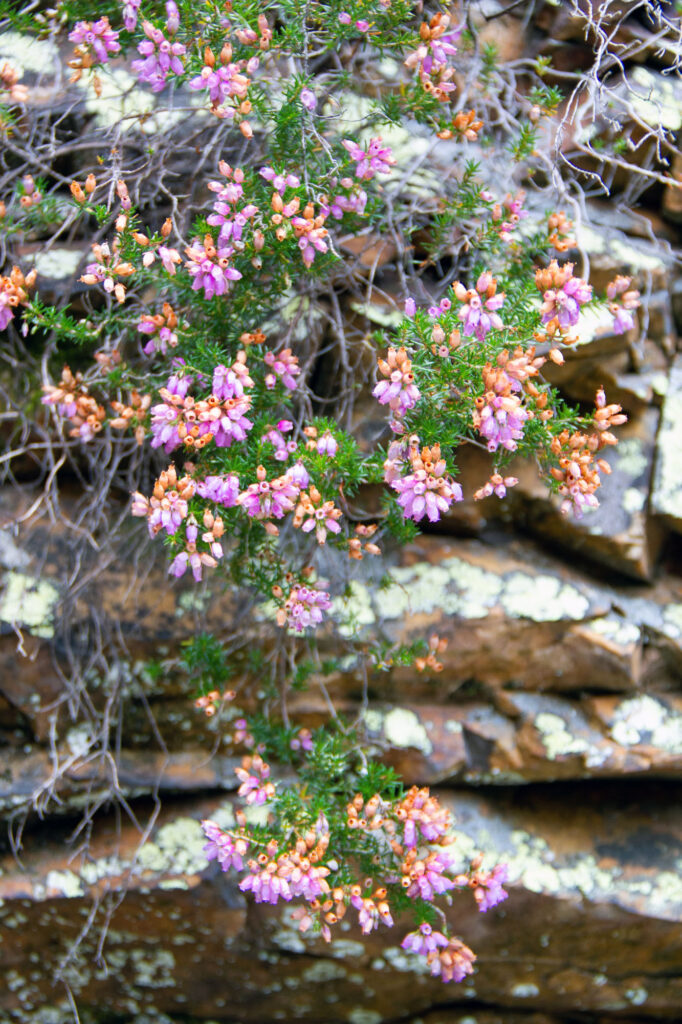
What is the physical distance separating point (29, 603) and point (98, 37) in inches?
74.9

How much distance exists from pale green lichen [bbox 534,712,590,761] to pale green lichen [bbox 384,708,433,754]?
419 mm

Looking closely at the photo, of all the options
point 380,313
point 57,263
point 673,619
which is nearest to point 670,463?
point 673,619

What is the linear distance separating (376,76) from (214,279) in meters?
1.47

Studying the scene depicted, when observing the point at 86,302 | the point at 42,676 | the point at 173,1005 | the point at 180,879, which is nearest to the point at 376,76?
the point at 86,302

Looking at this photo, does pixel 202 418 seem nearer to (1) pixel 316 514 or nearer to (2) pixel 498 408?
(1) pixel 316 514

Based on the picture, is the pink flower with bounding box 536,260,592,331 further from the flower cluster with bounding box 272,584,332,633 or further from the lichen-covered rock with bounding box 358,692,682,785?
the lichen-covered rock with bounding box 358,692,682,785

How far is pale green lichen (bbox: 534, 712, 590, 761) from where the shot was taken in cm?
292

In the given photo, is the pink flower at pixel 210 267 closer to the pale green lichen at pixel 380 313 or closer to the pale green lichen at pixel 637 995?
the pale green lichen at pixel 380 313

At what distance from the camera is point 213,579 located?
299cm

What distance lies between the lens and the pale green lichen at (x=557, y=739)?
292 cm

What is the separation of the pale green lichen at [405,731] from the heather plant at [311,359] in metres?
0.11

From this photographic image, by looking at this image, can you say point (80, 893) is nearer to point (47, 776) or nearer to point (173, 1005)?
point (47, 776)

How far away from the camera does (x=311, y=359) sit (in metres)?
2.84

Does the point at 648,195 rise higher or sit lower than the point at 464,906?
higher
